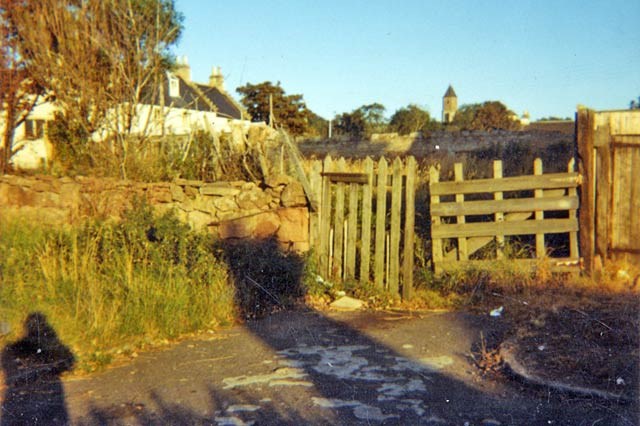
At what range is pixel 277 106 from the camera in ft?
99.2

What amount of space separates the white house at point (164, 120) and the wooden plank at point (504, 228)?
3.85 m

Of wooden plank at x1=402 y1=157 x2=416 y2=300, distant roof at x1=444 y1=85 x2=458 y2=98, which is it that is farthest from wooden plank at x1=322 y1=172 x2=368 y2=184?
distant roof at x1=444 y1=85 x2=458 y2=98

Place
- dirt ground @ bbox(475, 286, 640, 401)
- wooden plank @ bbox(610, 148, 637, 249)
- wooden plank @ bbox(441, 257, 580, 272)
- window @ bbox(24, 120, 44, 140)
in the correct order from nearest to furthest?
dirt ground @ bbox(475, 286, 640, 401)
wooden plank @ bbox(441, 257, 580, 272)
wooden plank @ bbox(610, 148, 637, 249)
window @ bbox(24, 120, 44, 140)

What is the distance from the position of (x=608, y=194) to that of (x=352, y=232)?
3.43 meters

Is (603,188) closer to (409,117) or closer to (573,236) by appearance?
(573,236)

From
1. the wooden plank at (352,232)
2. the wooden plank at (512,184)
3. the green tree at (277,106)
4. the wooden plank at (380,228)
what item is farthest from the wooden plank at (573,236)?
the green tree at (277,106)

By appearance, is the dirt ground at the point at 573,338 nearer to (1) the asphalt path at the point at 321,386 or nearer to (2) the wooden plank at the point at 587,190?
(1) the asphalt path at the point at 321,386

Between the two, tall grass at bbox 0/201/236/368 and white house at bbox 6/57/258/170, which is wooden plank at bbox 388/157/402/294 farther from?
white house at bbox 6/57/258/170

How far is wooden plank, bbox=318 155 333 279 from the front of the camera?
833 centimetres

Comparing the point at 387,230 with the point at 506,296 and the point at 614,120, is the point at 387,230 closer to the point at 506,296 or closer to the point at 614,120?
the point at 506,296

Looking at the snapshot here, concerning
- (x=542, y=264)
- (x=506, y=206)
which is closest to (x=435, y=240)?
(x=506, y=206)

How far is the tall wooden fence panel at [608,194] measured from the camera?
7.66 m

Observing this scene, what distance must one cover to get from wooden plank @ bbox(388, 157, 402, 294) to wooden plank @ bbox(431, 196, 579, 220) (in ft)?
2.03

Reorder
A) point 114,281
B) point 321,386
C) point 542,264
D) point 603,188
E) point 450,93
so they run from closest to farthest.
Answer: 1. point 321,386
2. point 114,281
3. point 542,264
4. point 603,188
5. point 450,93
